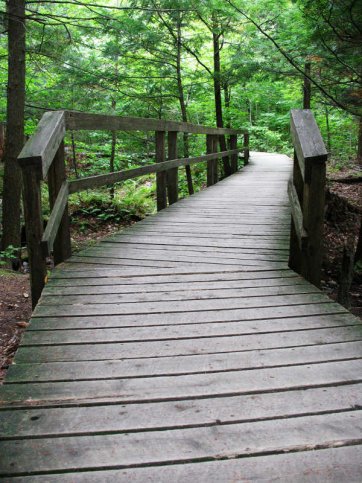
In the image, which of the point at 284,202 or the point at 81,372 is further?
the point at 284,202

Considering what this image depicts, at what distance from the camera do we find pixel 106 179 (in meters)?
4.95

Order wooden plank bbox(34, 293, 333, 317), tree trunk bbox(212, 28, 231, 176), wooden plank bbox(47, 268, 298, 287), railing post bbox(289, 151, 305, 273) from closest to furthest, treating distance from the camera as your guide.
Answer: wooden plank bbox(34, 293, 333, 317), wooden plank bbox(47, 268, 298, 287), railing post bbox(289, 151, 305, 273), tree trunk bbox(212, 28, 231, 176)

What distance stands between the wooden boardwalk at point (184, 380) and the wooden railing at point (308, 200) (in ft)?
0.53

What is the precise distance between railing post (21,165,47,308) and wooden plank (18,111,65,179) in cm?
4

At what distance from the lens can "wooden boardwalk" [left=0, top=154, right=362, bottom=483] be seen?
5.32 ft

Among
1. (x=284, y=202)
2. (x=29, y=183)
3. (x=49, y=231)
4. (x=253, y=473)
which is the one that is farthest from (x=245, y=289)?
(x=284, y=202)

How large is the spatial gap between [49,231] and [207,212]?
376cm

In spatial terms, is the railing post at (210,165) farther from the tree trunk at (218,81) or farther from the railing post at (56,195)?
the railing post at (56,195)

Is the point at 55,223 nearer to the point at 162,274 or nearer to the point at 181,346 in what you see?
the point at 162,274

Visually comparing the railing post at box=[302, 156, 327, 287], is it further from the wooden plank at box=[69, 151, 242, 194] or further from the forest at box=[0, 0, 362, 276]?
the forest at box=[0, 0, 362, 276]

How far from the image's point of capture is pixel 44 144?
3281 mm

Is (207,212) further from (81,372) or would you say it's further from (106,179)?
(81,372)

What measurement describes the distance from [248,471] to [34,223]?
7.60ft

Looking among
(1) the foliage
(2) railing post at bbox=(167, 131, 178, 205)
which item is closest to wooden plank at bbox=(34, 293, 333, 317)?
(1) the foliage
